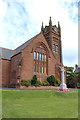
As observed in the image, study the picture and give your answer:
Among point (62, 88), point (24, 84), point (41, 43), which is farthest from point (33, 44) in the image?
point (62, 88)

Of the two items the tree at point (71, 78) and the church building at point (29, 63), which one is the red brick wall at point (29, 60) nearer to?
the church building at point (29, 63)

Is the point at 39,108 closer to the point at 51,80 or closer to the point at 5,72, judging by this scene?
the point at 51,80

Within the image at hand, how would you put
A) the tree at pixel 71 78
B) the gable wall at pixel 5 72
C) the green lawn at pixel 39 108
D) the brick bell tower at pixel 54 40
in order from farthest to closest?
1. the tree at pixel 71 78
2. the brick bell tower at pixel 54 40
3. the gable wall at pixel 5 72
4. the green lawn at pixel 39 108

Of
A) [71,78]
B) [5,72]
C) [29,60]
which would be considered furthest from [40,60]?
[71,78]

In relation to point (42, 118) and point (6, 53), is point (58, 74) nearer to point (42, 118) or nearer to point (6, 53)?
point (6, 53)

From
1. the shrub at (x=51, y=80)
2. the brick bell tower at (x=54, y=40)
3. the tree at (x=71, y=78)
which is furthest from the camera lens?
the tree at (x=71, y=78)

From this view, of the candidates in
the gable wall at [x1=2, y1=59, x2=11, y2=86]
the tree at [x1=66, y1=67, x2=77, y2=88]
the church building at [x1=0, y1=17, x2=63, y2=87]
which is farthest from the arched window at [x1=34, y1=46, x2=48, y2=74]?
the tree at [x1=66, y1=67, x2=77, y2=88]

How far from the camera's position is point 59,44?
51125mm

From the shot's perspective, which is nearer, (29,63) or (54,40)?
(29,63)

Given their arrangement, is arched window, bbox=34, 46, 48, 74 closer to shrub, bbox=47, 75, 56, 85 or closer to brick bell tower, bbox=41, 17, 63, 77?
shrub, bbox=47, 75, 56, 85

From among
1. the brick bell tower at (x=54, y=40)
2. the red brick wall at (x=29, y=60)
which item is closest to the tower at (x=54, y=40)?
the brick bell tower at (x=54, y=40)

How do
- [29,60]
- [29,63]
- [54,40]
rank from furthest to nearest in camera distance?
[54,40], [29,60], [29,63]

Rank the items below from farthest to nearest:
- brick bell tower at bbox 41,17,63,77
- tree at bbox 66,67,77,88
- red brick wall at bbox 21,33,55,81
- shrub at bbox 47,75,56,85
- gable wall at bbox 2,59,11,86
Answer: tree at bbox 66,67,77,88
brick bell tower at bbox 41,17,63,77
shrub at bbox 47,75,56,85
gable wall at bbox 2,59,11,86
red brick wall at bbox 21,33,55,81

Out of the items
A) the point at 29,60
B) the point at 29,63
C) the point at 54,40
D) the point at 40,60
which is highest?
the point at 54,40
